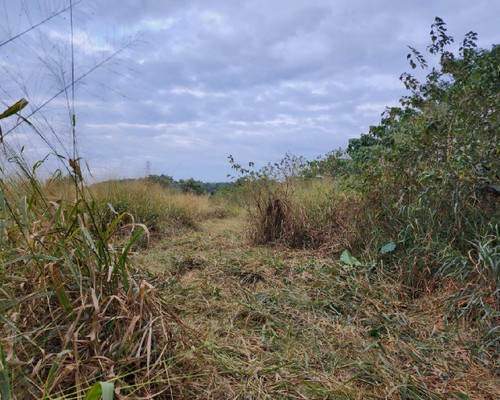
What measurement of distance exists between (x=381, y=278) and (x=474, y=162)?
1068 mm

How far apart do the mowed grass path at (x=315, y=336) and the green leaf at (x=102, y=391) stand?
35cm

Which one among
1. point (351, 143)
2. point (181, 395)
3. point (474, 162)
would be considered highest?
point (351, 143)

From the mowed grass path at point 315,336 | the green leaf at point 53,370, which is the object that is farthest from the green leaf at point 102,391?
the mowed grass path at point 315,336

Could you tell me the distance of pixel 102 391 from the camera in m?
0.75

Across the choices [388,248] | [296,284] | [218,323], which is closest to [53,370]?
[218,323]

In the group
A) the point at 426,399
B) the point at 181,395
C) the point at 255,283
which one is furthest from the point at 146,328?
the point at 255,283

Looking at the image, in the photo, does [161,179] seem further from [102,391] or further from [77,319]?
[102,391]

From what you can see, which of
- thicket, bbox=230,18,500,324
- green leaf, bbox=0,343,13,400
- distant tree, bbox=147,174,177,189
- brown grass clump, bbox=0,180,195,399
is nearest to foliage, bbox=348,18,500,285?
thicket, bbox=230,18,500,324

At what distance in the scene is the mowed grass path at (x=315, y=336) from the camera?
1235 mm

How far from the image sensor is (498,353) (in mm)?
1511

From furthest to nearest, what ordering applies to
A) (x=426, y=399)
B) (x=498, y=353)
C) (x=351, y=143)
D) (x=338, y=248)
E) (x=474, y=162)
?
1. (x=351, y=143)
2. (x=338, y=248)
3. (x=474, y=162)
4. (x=498, y=353)
5. (x=426, y=399)

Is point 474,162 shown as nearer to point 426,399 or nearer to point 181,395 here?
point 426,399

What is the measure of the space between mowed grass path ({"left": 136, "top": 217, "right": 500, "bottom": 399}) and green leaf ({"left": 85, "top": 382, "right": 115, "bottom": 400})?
0.35 metres

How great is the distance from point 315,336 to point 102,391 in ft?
3.88
